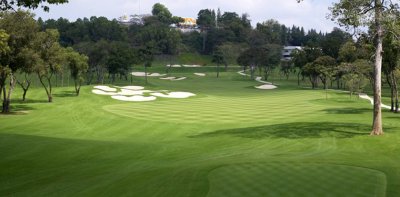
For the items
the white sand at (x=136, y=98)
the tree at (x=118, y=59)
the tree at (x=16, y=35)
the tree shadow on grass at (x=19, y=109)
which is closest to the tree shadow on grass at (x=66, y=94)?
the white sand at (x=136, y=98)

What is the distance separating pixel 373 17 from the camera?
25344 millimetres

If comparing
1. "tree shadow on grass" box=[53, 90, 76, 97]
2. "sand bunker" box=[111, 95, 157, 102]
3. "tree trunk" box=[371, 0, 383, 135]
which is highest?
"tree trunk" box=[371, 0, 383, 135]

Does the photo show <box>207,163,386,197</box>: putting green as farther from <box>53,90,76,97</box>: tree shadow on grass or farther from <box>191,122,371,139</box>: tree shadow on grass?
<box>53,90,76,97</box>: tree shadow on grass

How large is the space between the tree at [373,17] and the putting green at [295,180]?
11.1 metres

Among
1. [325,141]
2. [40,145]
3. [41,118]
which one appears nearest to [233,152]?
[325,141]

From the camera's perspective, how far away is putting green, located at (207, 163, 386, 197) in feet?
41.7

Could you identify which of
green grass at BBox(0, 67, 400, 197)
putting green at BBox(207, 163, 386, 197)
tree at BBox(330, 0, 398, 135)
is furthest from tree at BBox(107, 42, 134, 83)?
putting green at BBox(207, 163, 386, 197)

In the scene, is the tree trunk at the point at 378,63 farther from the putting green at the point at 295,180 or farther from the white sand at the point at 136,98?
the white sand at the point at 136,98

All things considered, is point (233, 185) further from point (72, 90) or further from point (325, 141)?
point (72, 90)

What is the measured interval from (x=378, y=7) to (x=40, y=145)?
70.5 feet

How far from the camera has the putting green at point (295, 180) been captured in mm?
12719

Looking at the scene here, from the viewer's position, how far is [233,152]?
22188mm

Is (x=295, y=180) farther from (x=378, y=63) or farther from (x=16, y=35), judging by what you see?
(x=16, y=35)

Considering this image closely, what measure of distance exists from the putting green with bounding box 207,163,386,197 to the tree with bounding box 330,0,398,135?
11.1 m
